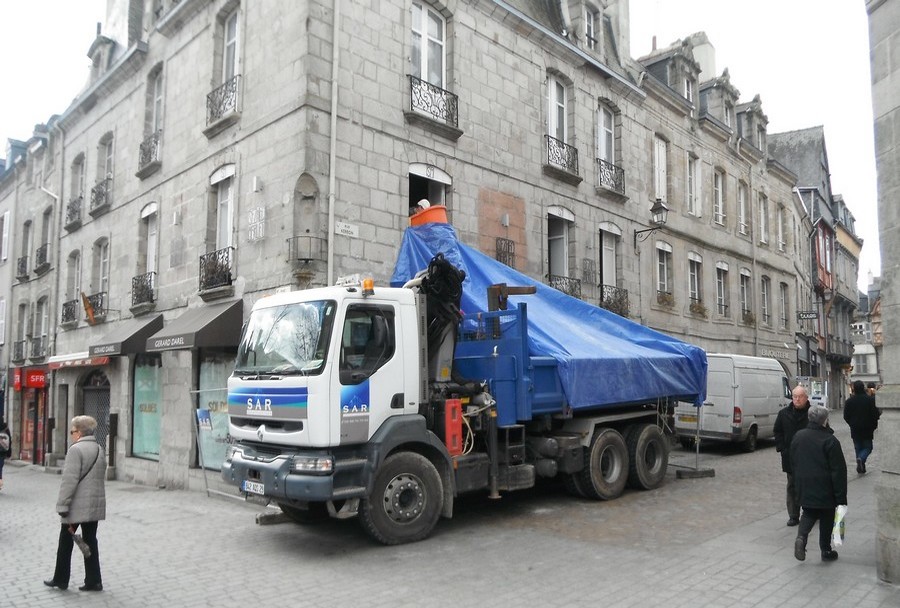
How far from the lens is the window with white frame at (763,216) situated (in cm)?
2500

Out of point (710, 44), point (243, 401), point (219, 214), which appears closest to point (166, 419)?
point (219, 214)

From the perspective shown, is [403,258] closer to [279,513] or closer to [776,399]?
[279,513]

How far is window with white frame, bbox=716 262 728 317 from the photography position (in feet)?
72.1

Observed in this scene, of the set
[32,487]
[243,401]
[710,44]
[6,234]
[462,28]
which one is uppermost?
[710,44]

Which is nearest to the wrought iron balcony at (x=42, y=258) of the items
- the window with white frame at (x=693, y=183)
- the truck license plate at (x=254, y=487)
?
the truck license plate at (x=254, y=487)

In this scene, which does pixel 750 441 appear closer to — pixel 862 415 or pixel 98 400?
pixel 862 415

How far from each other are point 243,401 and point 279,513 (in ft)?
6.43

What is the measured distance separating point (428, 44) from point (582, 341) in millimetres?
6670

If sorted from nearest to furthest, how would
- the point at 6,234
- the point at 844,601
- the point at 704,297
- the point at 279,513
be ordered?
the point at 844,601, the point at 279,513, the point at 704,297, the point at 6,234

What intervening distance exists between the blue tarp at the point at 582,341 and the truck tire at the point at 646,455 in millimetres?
508

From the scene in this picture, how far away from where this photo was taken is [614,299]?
55.2 ft

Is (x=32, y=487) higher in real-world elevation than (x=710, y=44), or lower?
lower

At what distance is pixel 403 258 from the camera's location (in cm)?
1063

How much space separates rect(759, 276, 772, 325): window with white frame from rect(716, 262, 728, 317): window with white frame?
2799 millimetres
